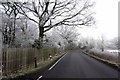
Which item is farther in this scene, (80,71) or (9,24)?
(9,24)

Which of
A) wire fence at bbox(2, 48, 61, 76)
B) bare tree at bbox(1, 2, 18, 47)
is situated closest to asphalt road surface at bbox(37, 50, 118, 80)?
wire fence at bbox(2, 48, 61, 76)

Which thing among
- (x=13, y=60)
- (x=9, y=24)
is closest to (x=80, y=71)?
(x=13, y=60)

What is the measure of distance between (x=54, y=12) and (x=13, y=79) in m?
16.5

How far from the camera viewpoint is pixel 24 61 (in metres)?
10.2

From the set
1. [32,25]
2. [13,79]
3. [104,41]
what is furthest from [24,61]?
[104,41]

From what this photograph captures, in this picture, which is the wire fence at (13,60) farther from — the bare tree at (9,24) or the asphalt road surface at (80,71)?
the bare tree at (9,24)

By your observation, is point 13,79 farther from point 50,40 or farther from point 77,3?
point 50,40

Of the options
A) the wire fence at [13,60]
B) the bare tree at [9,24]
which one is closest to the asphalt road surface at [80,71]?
the wire fence at [13,60]

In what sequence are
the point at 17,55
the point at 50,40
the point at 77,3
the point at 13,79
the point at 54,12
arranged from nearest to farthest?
the point at 13,79, the point at 17,55, the point at 77,3, the point at 54,12, the point at 50,40

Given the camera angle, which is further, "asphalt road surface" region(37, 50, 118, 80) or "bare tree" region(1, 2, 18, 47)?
"bare tree" region(1, 2, 18, 47)

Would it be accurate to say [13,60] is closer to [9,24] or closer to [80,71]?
[80,71]

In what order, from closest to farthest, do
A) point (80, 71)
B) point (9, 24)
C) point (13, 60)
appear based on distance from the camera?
1. point (13, 60)
2. point (80, 71)
3. point (9, 24)

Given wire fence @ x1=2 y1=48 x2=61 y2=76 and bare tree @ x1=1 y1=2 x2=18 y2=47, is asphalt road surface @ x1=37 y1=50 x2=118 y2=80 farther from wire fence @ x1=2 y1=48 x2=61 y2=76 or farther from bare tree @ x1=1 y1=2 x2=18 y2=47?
bare tree @ x1=1 y1=2 x2=18 y2=47

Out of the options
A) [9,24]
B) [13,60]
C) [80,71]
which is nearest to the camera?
[13,60]
